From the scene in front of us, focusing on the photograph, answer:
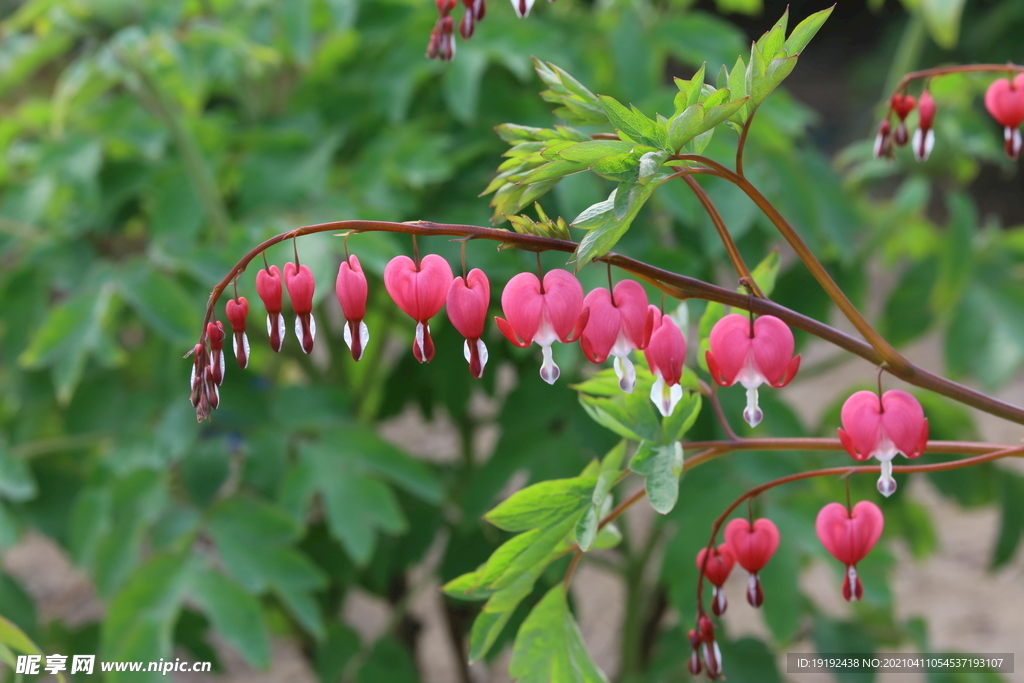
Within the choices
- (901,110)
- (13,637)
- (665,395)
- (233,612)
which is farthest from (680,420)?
(233,612)

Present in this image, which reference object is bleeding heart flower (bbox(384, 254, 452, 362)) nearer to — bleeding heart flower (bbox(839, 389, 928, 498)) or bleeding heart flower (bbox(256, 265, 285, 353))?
bleeding heart flower (bbox(256, 265, 285, 353))

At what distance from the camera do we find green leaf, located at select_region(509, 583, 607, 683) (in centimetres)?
49

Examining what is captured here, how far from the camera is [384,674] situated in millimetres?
1216

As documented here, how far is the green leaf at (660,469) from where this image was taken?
378 mm

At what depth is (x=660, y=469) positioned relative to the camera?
401mm

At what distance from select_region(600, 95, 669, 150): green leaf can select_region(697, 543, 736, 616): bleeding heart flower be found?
0.73 feet

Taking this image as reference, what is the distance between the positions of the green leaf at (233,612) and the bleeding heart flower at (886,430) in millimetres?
757

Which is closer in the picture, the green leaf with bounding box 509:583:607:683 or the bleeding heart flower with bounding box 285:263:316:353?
the bleeding heart flower with bounding box 285:263:316:353

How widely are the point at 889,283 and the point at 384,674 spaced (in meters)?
4.21

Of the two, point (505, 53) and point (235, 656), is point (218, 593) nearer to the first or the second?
point (505, 53)

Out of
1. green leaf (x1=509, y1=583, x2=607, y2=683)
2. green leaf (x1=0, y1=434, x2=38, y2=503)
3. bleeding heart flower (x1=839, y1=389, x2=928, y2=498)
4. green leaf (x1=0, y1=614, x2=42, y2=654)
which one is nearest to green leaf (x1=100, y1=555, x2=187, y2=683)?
green leaf (x1=0, y1=434, x2=38, y2=503)

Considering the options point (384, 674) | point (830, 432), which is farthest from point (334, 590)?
point (830, 432)

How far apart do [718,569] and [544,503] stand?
0.11 m

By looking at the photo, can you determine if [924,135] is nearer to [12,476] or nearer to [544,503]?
[544,503]
